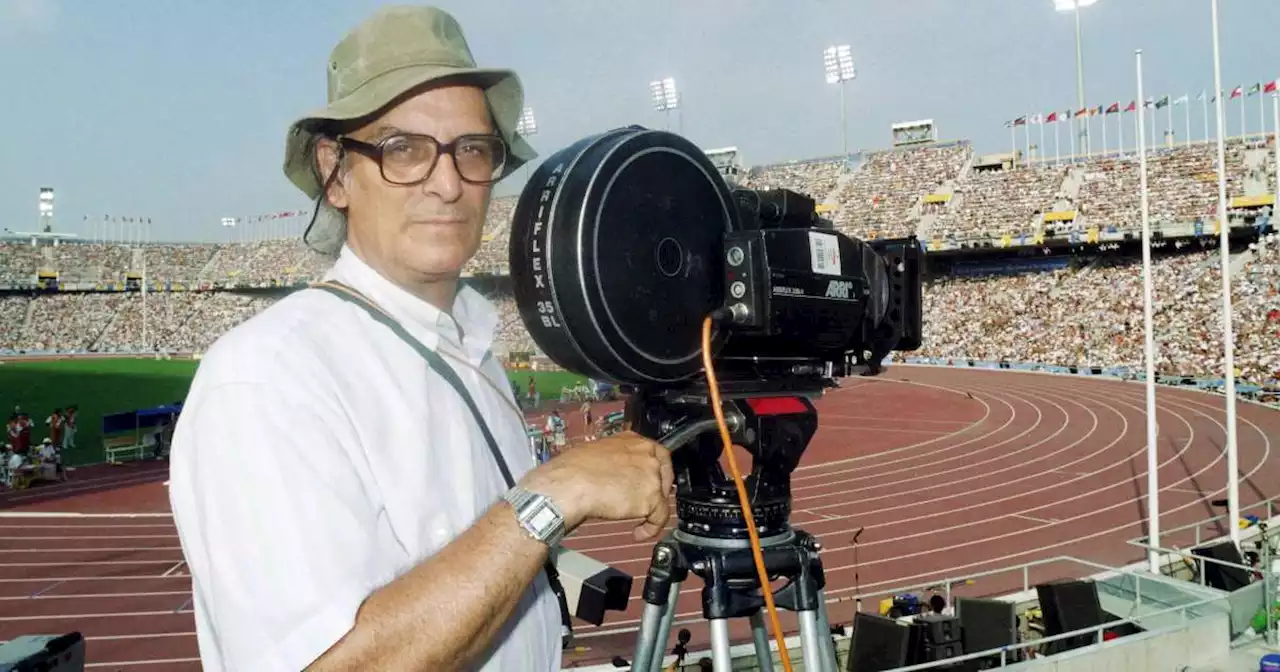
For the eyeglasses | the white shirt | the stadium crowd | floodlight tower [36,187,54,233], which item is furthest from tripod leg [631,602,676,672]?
floodlight tower [36,187,54,233]

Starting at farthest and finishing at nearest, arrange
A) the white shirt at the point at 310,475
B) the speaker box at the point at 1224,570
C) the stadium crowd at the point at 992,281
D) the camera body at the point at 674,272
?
the stadium crowd at the point at 992,281, the speaker box at the point at 1224,570, the camera body at the point at 674,272, the white shirt at the point at 310,475

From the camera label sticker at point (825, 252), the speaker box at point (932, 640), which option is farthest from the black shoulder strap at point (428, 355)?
the speaker box at point (932, 640)

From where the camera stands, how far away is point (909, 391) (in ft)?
87.6

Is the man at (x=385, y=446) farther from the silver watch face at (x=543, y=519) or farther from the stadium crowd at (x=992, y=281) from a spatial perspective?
the stadium crowd at (x=992, y=281)

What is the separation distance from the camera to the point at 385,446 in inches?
49.2

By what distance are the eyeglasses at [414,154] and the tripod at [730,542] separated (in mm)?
664

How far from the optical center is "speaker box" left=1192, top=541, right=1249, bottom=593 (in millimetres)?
7141

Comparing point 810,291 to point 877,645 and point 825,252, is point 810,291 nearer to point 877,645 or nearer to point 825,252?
point 825,252

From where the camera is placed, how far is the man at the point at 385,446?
3.35 ft

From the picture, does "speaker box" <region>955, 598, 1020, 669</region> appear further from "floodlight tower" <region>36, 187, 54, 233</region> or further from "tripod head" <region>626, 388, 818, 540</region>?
"floodlight tower" <region>36, 187, 54, 233</region>

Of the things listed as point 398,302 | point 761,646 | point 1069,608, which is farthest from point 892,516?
point 398,302

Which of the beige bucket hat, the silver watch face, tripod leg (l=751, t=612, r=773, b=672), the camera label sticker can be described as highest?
the beige bucket hat

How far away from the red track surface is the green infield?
597 centimetres

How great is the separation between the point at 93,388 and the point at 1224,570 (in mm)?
33635
